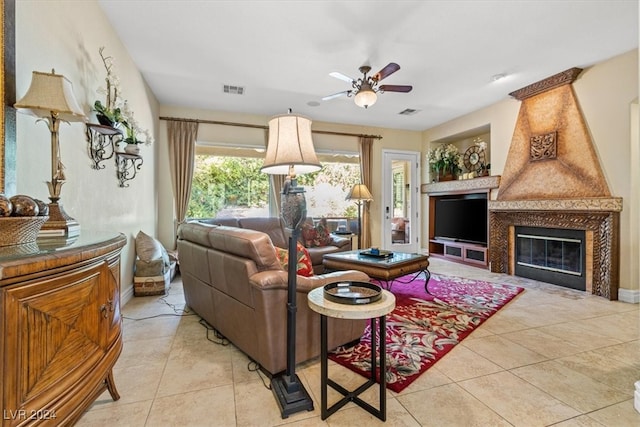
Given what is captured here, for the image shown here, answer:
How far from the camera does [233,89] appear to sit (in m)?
4.35

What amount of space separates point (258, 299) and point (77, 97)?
202 cm

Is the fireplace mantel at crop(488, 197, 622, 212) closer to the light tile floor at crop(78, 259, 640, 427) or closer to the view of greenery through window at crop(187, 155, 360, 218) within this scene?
the light tile floor at crop(78, 259, 640, 427)

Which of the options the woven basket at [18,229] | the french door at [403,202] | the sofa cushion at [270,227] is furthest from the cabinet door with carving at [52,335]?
the french door at [403,202]

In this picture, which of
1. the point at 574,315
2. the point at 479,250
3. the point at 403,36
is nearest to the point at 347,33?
the point at 403,36

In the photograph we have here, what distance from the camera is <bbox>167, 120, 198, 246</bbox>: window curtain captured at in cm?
499

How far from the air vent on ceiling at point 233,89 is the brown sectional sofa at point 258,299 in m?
2.74

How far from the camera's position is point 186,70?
3.75 meters

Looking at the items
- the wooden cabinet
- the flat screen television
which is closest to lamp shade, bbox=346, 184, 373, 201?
the flat screen television

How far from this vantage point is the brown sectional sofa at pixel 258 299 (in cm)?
174

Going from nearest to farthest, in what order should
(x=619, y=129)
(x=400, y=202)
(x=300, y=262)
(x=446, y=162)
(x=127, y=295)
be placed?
(x=300, y=262)
(x=127, y=295)
(x=619, y=129)
(x=446, y=162)
(x=400, y=202)

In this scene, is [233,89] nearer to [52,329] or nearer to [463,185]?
[52,329]

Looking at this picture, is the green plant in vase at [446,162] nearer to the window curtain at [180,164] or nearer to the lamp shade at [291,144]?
the window curtain at [180,164]

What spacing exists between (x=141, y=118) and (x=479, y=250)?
18.8 feet

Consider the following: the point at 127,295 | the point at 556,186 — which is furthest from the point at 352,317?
the point at 556,186
